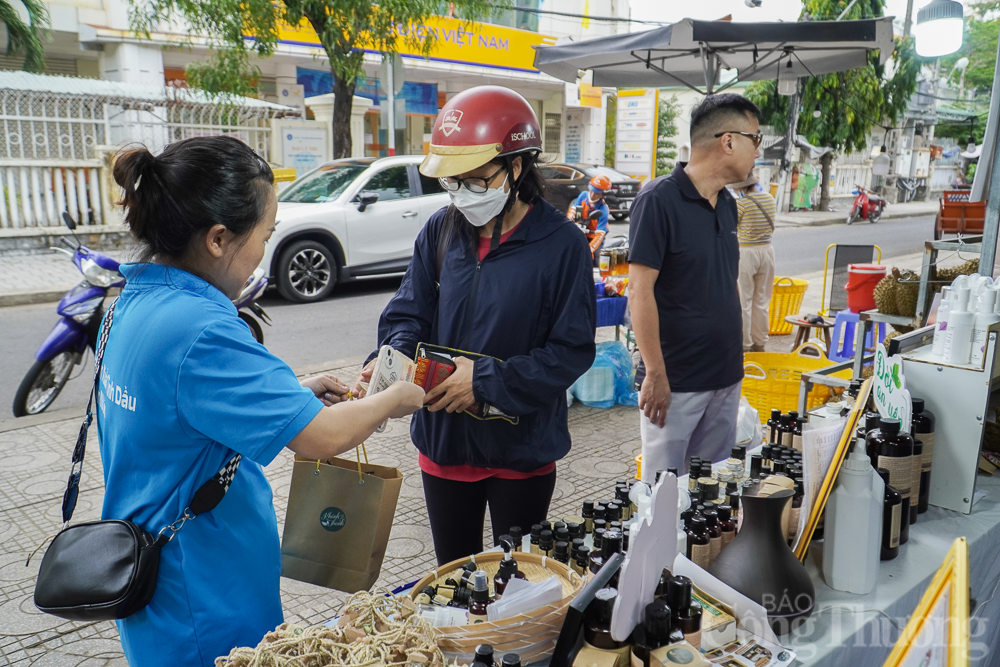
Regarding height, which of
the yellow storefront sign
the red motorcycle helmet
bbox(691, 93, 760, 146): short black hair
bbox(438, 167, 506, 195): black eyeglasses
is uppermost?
the yellow storefront sign

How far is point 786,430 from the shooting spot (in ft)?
7.88

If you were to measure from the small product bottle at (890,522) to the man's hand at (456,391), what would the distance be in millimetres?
1064

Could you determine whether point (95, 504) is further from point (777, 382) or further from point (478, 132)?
point (777, 382)

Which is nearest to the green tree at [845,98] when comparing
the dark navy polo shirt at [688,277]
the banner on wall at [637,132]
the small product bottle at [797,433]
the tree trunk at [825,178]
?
the tree trunk at [825,178]

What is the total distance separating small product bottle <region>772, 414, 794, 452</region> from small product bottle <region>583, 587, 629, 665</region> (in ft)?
4.16

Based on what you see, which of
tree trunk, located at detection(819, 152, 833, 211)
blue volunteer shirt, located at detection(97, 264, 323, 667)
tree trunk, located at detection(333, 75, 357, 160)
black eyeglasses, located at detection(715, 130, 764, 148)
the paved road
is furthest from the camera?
tree trunk, located at detection(819, 152, 833, 211)

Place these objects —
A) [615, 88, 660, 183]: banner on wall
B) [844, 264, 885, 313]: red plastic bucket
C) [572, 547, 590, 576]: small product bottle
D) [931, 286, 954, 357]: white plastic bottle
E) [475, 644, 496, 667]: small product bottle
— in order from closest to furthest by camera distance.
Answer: [475, 644, 496, 667]: small product bottle
[572, 547, 590, 576]: small product bottle
[931, 286, 954, 357]: white plastic bottle
[844, 264, 885, 313]: red plastic bucket
[615, 88, 660, 183]: banner on wall

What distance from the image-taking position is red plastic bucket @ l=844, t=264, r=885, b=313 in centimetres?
518

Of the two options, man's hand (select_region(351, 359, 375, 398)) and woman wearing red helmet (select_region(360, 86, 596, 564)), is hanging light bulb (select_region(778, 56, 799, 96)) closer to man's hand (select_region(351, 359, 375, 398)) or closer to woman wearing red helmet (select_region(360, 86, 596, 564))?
woman wearing red helmet (select_region(360, 86, 596, 564))

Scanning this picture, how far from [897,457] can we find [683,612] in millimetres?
935

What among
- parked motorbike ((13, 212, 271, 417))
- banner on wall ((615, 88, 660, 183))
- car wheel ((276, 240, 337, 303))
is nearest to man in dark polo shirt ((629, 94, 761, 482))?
parked motorbike ((13, 212, 271, 417))

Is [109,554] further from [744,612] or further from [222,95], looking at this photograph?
[222,95]

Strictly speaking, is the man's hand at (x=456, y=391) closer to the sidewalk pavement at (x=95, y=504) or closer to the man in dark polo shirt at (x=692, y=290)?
the man in dark polo shirt at (x=692, y=290)

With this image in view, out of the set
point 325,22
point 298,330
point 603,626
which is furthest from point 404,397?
point 325,22
